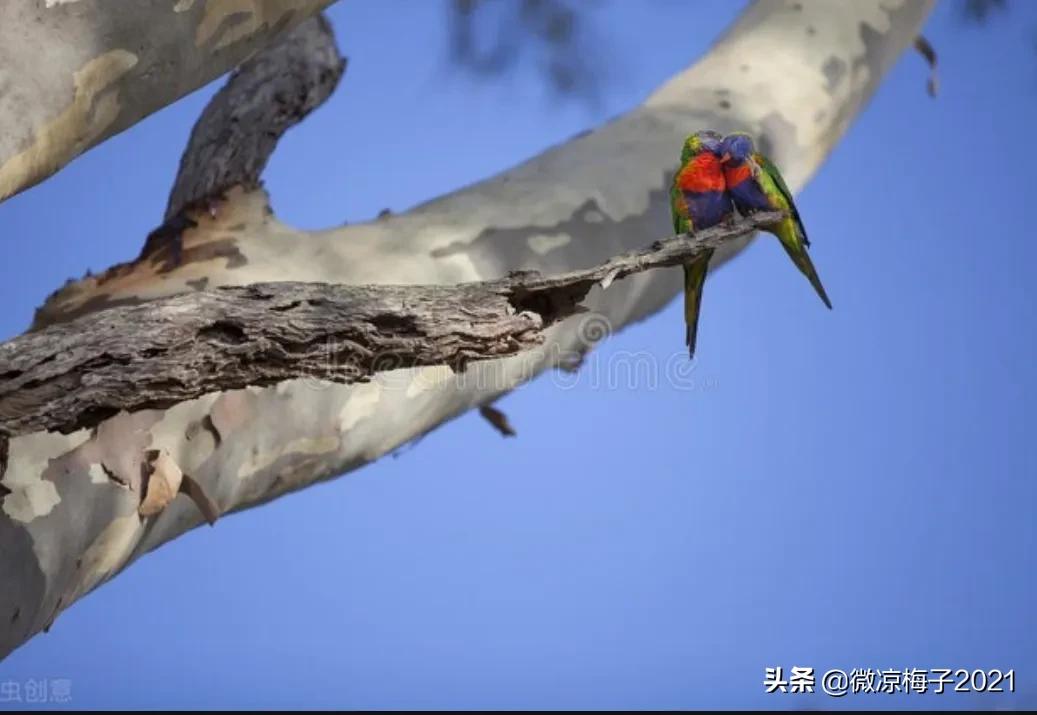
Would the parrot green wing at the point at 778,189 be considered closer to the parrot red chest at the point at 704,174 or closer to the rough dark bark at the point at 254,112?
the parrot red chest at the point at 704,174

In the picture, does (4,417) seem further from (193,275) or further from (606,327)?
(606,327)

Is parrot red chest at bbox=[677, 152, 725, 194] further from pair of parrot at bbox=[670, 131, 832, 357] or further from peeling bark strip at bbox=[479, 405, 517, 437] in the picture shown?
peeling bark strip at bbox=[479, 405, 517, 437]

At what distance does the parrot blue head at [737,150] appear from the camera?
117 centimetres

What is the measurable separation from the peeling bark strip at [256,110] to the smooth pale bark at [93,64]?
1.07 ft

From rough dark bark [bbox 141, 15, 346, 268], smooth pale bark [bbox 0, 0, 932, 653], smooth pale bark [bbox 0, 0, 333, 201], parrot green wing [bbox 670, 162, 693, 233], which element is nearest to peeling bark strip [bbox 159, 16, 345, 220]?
rough dark bark [bbox 141, 15, 346, 268]

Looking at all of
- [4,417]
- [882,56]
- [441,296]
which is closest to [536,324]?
[441,296]

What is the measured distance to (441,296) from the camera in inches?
34.9

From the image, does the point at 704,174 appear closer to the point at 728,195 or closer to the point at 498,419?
the point at 728,195

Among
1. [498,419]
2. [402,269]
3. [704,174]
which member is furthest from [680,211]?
[498,419]

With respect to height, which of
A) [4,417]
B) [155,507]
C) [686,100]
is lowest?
[155,507]

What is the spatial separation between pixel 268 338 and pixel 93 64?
0.25 meters

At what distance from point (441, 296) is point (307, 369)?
11 centimetres

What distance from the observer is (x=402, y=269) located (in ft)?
4.14

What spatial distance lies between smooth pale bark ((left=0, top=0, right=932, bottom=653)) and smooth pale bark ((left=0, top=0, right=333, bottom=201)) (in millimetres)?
195
